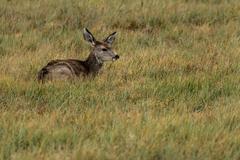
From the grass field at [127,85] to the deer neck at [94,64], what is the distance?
172 millimetres

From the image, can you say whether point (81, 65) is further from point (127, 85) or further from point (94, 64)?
point (127, 85)

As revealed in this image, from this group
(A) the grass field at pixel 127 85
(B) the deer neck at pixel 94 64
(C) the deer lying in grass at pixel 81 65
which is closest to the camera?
(A) the grass field at pixel 127 85

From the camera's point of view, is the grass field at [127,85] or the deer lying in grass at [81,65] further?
the deer lying in grass at [81,65]

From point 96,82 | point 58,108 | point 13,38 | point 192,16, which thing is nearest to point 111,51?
point 96,82

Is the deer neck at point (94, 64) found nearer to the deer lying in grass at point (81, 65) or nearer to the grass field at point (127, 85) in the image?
the deer lying in grass at point (81, 65)

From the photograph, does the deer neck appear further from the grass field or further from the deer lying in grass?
the grass field

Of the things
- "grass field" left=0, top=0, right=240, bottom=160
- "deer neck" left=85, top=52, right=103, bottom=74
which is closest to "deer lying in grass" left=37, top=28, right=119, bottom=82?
"deer neck" left=85, top=52, right=103, bottom=74

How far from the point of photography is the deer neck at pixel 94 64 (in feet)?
37.9

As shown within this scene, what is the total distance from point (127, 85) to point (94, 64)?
195cm

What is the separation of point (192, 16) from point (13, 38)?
523cm

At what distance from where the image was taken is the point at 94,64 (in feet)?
38.5

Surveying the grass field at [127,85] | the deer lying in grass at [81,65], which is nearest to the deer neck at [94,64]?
the deer lying in grass at [81,65]

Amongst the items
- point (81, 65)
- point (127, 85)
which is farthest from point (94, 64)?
point (127, 85)

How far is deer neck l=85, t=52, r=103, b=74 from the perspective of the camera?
11562 mm
